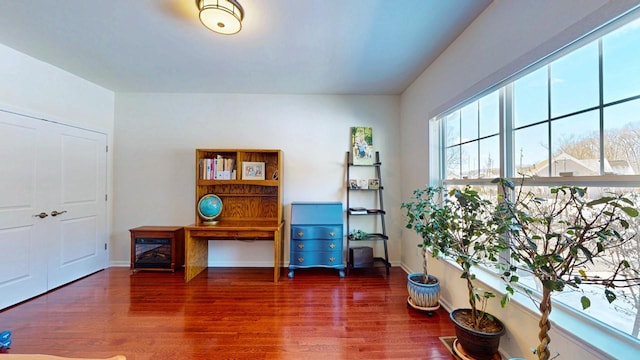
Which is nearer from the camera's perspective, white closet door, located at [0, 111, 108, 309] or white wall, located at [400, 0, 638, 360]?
white wall, located at [400, 0, 638, 360]

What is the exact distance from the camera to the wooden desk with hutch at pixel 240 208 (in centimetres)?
299

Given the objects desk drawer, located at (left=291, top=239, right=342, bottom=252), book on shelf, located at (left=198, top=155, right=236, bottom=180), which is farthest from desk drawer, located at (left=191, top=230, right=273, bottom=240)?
book on shelf, located at (left=198, top=155, right=236, bottom=180)

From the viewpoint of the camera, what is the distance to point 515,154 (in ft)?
5.65

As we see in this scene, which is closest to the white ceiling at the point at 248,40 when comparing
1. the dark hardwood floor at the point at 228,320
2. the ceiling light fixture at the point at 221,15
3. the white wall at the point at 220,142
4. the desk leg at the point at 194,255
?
the ceiling light fixture at the point at 221,15

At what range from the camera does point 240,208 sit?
3.51 meters

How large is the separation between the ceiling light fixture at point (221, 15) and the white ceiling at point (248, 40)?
89 millimetres

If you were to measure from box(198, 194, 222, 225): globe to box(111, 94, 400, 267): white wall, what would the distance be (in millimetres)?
421

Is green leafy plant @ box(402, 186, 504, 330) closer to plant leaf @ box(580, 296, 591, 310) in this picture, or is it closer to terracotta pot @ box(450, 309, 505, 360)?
terracotta pot @ box(450, 309, 505, 360)

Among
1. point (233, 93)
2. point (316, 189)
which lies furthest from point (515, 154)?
Answer: point (233, 93)

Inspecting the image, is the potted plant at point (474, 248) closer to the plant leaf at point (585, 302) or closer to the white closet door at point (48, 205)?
the plant leaf at point (585, 302)

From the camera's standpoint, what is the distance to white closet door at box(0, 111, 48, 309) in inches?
93.0

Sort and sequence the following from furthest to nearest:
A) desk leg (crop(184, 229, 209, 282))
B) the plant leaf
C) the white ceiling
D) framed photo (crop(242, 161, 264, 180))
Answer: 1. framed photo (crop(242, 161, 264, 180))
2. desk leg (crop(184, 229, 209, 282))
3. the white ceiling
4. the plant leaf

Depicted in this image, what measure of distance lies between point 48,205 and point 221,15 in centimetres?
299

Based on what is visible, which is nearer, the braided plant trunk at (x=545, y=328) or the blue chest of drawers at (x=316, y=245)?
the braided plant trunk at (x=545, y=328)
